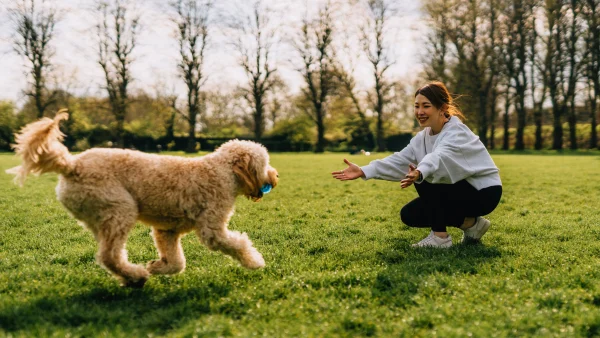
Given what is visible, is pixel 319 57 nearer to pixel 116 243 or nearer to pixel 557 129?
pixel 557 129

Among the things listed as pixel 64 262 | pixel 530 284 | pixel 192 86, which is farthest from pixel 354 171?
pixel 192 86

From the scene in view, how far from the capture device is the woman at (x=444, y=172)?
539 centimetres

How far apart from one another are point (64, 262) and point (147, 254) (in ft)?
2.97

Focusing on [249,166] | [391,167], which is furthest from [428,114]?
[249,166]

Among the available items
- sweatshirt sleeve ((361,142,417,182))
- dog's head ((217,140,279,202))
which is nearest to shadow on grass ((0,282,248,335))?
dog's head ((217,140,279,202))

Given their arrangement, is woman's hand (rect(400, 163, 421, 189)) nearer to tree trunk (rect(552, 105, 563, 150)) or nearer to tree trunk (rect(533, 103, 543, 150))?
tree trunk (rect(552, 105, 563, 150))

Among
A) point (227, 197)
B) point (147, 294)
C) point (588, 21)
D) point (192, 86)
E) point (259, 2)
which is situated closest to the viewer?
point (147, 294)

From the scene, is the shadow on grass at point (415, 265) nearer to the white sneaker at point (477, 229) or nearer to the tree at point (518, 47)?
the white sneaker at point (477, 229)

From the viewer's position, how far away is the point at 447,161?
209 inches

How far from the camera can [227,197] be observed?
453 centimetres

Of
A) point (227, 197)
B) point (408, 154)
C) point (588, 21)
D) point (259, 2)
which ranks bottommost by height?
point (227, 197)

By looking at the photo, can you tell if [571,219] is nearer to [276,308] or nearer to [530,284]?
[530,284]

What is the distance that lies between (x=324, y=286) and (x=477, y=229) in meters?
2.65

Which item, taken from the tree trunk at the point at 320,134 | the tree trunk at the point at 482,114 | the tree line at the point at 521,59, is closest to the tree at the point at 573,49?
the tree line at the point at 521,59
